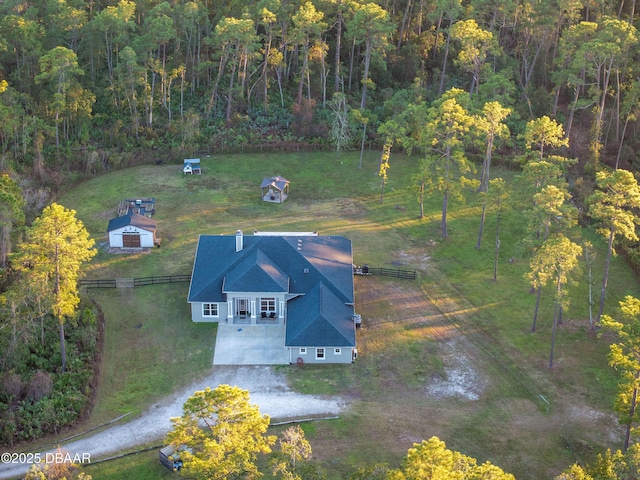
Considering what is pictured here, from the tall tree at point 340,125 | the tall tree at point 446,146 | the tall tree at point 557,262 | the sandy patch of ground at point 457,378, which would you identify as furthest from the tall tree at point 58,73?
the tall tree at point 557,262

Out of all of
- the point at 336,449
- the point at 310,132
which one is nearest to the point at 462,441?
the point at 336,449

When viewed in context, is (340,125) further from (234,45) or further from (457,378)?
(457,378)

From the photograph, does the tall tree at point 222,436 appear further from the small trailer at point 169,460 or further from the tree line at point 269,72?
the tree line at point 269,72

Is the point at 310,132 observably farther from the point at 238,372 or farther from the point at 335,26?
the point at 238,372

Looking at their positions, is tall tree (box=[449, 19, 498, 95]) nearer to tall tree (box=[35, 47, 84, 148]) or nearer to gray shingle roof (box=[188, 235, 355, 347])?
gray shingle roof (box=[188, 235, 355, 347])

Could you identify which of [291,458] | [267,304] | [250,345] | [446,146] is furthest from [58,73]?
[291,458]
